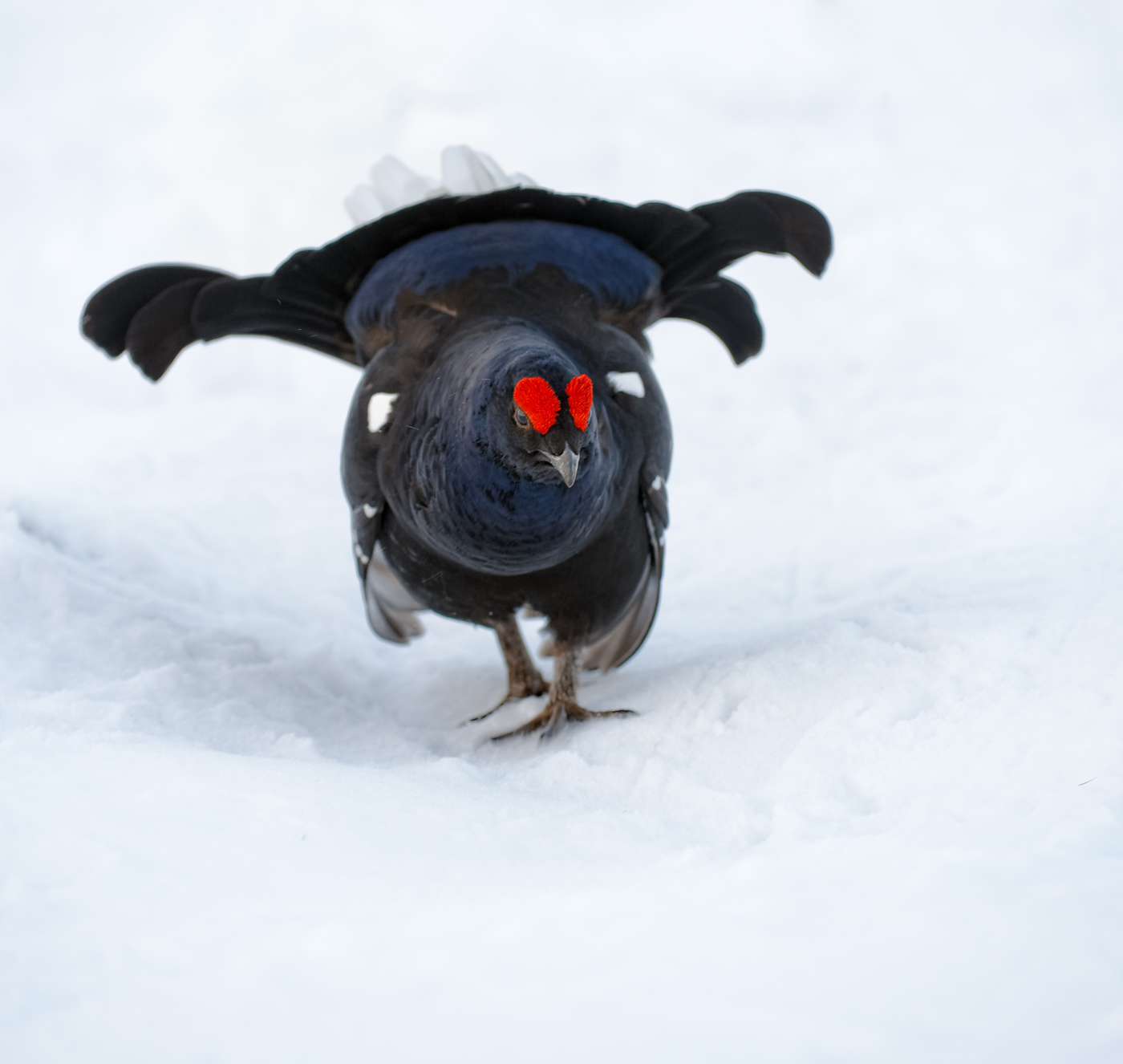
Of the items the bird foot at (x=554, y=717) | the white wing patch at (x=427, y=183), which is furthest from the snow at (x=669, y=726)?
the white wing patch at (x=427, y=183)

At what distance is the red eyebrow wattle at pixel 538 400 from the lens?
7.00 feet

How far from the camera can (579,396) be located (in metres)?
2.16

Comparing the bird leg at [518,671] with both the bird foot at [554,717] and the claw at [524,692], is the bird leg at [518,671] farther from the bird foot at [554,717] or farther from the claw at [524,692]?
the bird foot at [554,717]

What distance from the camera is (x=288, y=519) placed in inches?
177

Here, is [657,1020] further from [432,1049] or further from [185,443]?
[185,443]

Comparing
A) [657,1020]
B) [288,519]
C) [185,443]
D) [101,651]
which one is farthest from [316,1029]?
[185,443]

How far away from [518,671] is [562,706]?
367 millimetres

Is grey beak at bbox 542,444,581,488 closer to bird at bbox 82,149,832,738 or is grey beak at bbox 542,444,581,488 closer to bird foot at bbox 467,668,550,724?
bird at bbox 82,149,832,738

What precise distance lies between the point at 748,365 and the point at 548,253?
112 inches

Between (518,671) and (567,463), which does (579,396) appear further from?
(518,671)

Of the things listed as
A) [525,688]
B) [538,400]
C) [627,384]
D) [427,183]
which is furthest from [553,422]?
[427,183]

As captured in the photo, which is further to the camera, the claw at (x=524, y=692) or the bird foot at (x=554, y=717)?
the claw at (x=524, y=692)

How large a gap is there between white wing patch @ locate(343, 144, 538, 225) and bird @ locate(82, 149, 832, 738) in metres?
0.03

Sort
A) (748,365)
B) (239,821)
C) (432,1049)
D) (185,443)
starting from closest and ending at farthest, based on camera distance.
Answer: (432,1049)
(239,821)
(185,443)
(748,365)
